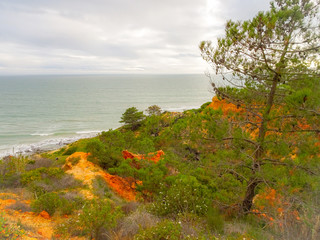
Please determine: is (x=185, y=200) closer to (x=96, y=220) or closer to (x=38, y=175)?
(x=96, y=220)

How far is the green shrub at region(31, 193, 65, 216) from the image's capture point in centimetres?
607

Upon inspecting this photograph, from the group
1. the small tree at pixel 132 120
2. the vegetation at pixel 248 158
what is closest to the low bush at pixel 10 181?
the vegetation at pixel 248 158

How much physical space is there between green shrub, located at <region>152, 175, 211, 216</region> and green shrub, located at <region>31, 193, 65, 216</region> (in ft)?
10.3

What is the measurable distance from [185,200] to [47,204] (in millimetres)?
4314

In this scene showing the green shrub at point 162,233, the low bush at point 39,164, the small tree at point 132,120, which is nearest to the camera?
the green shrub at point 162,233

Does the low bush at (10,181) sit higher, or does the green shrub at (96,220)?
the green shrub at (96,220)

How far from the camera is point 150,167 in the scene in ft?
29.2

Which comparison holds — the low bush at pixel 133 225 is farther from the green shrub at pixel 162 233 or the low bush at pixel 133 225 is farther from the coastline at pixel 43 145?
the coastline at pixel 43 145

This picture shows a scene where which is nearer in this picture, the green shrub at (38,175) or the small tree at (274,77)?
the small tree at (274,77)

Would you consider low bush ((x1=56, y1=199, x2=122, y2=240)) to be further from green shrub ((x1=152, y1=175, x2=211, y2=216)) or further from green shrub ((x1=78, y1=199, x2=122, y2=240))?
green shrub ((x1=152, y1=175, x2=211, y2=216))

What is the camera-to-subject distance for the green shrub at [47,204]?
6.07 meters

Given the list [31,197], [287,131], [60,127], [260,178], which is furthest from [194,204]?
[60,127]

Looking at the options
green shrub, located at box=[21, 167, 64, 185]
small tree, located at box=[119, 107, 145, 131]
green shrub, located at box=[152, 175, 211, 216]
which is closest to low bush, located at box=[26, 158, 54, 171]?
green shrub, located at box=[21, 167, 64, 185]

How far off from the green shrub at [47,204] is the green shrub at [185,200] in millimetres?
3148
